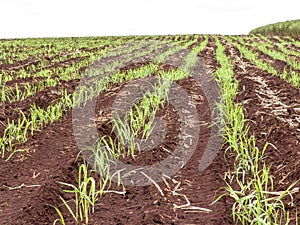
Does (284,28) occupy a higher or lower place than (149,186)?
higher

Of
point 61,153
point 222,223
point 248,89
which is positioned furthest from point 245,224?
point 248,89

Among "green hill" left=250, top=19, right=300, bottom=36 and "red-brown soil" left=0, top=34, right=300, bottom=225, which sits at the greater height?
"green hill" left=250, top=19, right=300, bottom=36

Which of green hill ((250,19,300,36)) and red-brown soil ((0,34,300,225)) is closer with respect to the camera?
red-brown soil ((0,34,300,225))

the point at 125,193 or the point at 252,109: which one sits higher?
the point at 252,109

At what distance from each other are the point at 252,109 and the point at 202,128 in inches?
27.7

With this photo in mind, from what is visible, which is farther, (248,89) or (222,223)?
(248,89)

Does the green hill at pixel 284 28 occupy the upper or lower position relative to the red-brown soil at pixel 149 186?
upper

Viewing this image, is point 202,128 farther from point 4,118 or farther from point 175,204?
point 4,118

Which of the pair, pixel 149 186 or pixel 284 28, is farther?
pixel 284 28

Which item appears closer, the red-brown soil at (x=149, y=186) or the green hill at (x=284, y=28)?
the red-brown soil at (x=149, y=186)

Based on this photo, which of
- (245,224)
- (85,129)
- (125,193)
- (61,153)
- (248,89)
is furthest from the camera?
(248,89)

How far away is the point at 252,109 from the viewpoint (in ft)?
16.3

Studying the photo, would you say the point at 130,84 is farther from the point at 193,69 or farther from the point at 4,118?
the point at 193,69

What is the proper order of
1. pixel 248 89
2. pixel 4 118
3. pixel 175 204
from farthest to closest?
1. pixel 248 89
2. pixel 4 118
3. pixel 175 204
